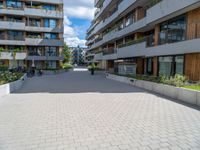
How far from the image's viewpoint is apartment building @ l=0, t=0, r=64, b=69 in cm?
3431

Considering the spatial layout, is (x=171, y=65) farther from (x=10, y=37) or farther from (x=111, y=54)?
(x=10, y=37)

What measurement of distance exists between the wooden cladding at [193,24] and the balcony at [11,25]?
1240 inches

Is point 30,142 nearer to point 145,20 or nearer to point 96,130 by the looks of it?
point 96,130

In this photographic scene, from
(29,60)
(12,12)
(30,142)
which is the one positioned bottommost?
(30,142)

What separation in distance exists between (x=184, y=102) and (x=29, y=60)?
113 ft

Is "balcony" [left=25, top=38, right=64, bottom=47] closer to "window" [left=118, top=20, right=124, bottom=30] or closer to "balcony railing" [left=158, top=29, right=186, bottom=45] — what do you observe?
"window" [left=118, top=20, right=124, bottom=30]

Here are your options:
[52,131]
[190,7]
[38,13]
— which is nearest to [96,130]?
[52,131]

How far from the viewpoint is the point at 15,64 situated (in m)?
36.2

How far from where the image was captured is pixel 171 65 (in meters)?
15.3

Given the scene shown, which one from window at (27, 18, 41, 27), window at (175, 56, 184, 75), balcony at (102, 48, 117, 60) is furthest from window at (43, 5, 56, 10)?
window at (175, 56, 184, 75)

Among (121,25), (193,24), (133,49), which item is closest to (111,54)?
(121,25)

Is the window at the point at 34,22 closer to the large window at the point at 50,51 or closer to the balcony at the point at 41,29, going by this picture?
the balcony at the point at 41,29

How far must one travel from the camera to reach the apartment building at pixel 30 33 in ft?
113

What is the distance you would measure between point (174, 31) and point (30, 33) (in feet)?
103
